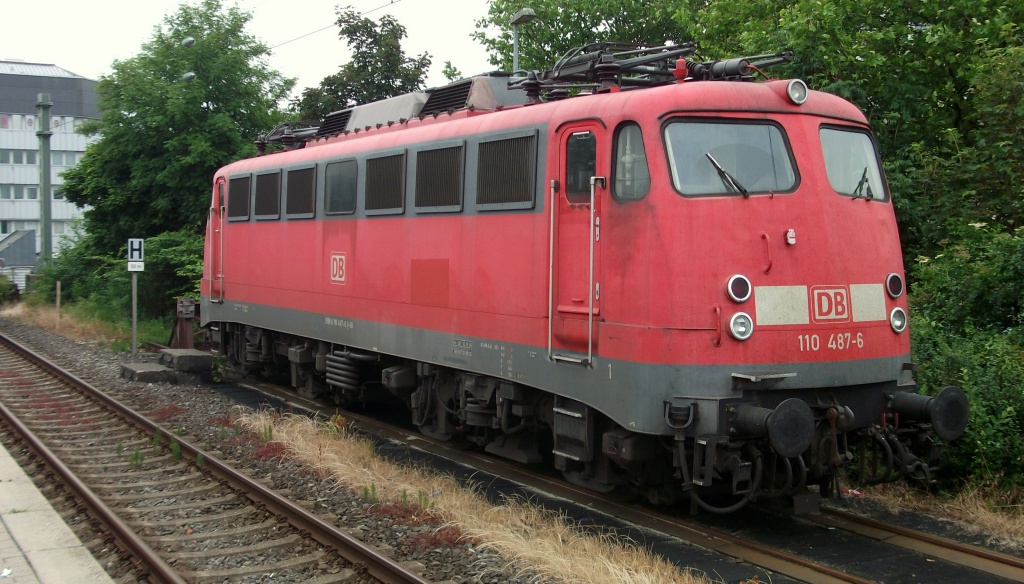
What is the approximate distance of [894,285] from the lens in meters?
7.92

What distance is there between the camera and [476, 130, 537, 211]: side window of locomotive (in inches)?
344

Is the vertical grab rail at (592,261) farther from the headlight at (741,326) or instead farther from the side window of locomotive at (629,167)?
the headlight at (741,326)

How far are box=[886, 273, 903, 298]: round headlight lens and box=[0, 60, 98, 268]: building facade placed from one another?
247 ft

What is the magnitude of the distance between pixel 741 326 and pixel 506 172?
2906 millimetres

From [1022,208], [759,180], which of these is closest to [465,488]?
[759,180]

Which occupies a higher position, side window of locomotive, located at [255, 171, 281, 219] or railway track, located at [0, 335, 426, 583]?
side window of locomotive, located at [255, 171, 281, 219]

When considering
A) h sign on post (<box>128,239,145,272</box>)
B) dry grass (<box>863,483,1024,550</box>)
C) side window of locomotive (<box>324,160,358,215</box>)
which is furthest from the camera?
h sign on post (<box>128,239,145,272</box>)

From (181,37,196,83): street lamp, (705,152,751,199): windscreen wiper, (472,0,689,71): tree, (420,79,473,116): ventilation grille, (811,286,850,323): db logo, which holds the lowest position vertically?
(811,286,850,323): db logo

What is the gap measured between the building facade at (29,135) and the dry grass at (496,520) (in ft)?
234

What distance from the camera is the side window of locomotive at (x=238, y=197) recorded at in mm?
15273

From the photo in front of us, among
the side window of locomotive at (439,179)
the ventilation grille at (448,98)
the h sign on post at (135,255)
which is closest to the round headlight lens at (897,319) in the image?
the side window of locomotive at (439,179)

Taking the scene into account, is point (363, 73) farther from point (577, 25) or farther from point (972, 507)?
point (972, 507)

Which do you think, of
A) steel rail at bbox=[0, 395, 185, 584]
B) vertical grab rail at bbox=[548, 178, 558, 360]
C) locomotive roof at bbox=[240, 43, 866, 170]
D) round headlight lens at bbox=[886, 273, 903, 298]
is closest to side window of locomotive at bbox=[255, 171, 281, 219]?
locomotive roof at bbox=[240, 43, 866, 170]

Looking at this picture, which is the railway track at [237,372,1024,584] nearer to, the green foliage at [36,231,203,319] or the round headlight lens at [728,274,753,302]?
the round headlight lens at [728,274,753,302]
